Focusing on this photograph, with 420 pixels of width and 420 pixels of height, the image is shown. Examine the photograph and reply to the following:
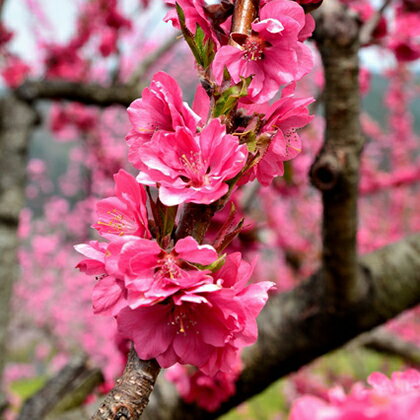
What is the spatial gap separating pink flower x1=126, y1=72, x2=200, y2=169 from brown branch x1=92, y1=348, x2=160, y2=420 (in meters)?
0.26

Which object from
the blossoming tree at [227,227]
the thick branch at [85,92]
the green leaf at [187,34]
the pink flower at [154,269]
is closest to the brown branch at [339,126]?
the blossoming tree at [227,227]

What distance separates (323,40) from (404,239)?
85 centimetres

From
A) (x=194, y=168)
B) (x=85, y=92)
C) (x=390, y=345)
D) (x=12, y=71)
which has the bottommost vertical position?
(x=390, y=345)

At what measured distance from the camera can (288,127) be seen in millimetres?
646

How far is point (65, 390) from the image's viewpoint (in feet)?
6.12

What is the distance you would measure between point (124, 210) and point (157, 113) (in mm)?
147

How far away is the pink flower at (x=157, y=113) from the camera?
1.98 feet

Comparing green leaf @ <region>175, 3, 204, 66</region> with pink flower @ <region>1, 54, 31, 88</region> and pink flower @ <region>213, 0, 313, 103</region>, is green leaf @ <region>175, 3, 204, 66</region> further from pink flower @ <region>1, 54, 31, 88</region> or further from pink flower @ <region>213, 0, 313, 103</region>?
pink flower @ <region>1, 54, 31, 88</region>

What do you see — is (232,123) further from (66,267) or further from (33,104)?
(66,267)

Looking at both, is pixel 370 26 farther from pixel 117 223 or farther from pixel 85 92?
pixel 85 92

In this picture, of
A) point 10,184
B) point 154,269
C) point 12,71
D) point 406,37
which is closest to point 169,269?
point 154,269

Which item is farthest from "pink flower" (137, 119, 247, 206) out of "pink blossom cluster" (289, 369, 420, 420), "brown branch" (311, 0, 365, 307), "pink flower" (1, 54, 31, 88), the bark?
"pink flower" (1, 54, 31, 88)

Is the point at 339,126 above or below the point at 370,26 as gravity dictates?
below

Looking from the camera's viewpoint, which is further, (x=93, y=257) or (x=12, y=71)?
(x=12, y=71)
